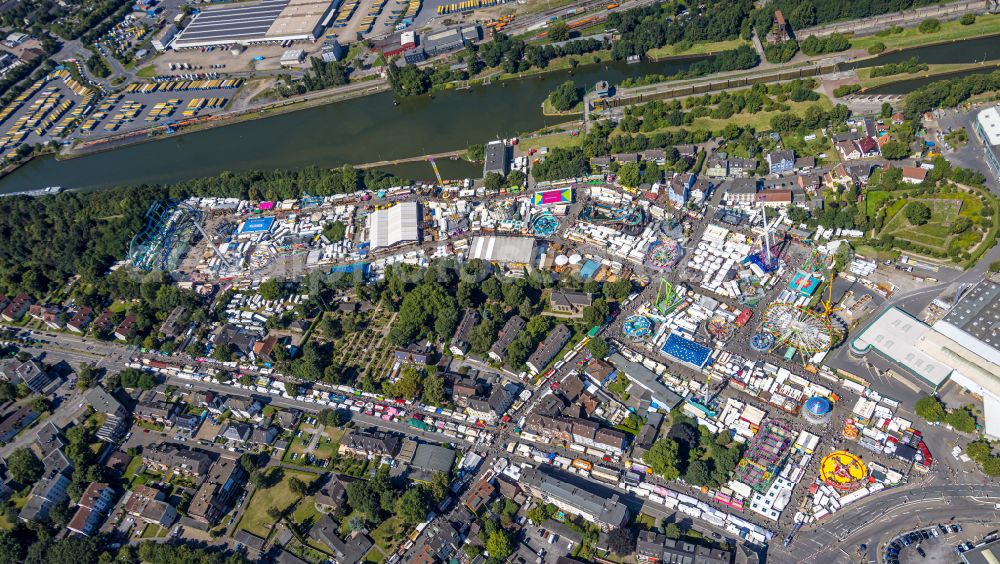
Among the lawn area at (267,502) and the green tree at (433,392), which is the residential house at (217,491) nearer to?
the lawn area at (267,502)

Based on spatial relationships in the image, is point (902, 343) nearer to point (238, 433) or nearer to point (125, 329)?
point (238, 433)

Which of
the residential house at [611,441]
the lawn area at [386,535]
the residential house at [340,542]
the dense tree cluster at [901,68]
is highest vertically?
the dense tree cluster at [901,68]

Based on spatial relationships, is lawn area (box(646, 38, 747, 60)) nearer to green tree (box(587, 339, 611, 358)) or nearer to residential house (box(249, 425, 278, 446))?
green tree (box(587, 339, 611, 358))

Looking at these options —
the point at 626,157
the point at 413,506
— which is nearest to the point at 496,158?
the point at 626,157

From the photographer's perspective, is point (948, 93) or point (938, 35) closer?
point (948, 93)

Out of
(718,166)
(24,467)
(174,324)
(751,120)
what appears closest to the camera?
(24,467)

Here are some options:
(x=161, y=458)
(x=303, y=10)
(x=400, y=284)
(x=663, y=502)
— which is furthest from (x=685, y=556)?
(x=303, y=10)

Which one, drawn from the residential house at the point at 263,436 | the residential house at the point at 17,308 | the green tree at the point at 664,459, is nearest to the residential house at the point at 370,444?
the residential house at the point at 263,436
